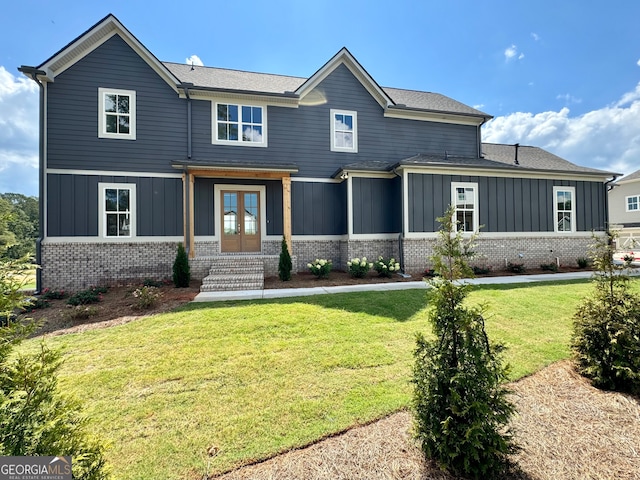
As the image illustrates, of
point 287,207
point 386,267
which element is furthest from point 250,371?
point 287,207

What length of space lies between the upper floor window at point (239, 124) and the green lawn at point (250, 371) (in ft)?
23.5

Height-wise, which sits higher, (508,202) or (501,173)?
(501,173)

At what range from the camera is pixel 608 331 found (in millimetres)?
3312

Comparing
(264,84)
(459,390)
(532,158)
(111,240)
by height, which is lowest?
(459,390)

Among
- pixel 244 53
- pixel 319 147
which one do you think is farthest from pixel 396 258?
pixel 244 53

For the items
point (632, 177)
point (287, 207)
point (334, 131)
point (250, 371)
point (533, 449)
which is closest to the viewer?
point (533, 449)

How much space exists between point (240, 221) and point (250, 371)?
8.20 m

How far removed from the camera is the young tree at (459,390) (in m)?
2.03

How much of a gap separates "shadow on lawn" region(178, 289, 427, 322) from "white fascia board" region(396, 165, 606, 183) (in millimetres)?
5049

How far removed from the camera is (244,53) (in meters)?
Answer: 15.2

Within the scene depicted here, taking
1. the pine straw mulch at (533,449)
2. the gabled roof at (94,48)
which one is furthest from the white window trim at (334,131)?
the pine straw mulch at (533,449)

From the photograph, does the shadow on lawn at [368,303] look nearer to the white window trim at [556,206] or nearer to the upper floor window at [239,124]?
the upper floor window at [239,124]

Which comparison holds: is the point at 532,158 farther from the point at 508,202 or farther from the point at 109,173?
the point at 109,173

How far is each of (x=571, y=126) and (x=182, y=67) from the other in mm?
37504
